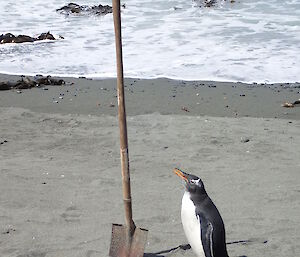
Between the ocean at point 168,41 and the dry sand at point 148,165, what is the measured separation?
61.3 inches

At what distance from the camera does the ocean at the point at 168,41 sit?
10.2 metres

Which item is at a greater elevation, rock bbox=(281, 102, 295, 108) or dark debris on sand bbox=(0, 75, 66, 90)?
dark debris on sand bbox=(0, 75, 66, 90)

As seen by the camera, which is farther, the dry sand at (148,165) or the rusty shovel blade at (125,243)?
the dry sand at (148,165)

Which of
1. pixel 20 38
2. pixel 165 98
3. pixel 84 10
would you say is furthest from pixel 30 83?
pixel 84 10

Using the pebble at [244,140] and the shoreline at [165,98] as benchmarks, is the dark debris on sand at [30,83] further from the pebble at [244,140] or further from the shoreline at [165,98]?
the pebble at [244,140]

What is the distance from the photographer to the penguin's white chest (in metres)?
3.25

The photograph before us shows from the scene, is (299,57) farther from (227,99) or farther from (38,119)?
(38,119)

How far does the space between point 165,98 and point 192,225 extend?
482 cm

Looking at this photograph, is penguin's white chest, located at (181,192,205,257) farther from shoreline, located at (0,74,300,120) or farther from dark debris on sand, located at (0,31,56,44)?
dark debris on sand, located at (0,31,56,44)

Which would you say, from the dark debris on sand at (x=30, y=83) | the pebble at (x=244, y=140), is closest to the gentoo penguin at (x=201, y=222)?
the pebble at (x=244, y=140)

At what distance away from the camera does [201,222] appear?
10.6 ft

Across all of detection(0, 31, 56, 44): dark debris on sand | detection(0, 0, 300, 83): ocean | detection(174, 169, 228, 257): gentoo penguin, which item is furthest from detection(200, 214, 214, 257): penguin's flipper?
detection(0, 31, 56, 44): dark debris on sand

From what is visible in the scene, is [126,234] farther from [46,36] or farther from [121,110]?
[46,36]

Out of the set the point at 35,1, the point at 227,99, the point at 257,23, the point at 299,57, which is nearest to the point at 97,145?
the point at 227,99
